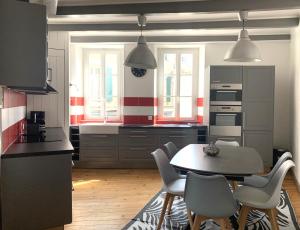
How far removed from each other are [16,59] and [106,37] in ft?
11.8

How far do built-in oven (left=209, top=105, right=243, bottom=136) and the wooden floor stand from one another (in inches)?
50.2

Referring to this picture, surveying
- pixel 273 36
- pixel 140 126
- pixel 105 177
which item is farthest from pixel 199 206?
pixel 273 36

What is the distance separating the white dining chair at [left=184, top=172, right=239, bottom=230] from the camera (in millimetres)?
2441

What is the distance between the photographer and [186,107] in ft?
21.7

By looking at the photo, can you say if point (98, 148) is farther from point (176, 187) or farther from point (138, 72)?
point (176, 187)

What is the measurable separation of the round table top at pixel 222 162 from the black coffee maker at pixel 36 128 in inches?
73.2

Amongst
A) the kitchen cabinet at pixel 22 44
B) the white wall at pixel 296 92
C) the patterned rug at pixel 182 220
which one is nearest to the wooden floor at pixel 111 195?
the patterned rug at pixel 182 220

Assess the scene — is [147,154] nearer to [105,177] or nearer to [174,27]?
[105,177]

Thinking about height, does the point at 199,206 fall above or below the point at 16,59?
below

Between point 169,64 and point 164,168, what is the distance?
375 cm

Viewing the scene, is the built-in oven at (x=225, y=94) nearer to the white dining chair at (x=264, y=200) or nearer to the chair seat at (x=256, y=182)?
the chair seat at (x=256, y=182)

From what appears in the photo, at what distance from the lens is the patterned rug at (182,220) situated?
10.9ft

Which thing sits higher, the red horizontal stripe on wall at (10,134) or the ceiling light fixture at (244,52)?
the ceiling light fixture at (244,52)

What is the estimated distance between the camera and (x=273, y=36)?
18.7ft
